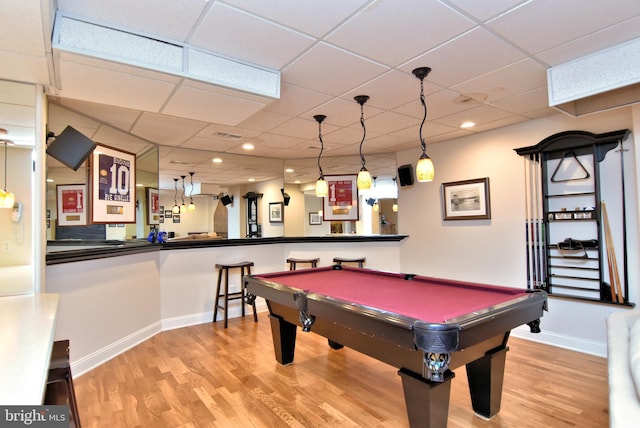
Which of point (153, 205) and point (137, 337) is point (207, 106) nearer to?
point (153, 205)

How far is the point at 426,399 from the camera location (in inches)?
69.6

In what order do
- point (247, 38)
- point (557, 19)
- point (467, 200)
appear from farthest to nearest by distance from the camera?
point (467, 200)
point (247, 38)
point (557, 19)

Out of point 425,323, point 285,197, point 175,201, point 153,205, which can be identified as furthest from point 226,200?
point 425,323

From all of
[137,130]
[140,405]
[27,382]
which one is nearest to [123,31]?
[27,382]

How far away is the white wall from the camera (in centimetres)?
333

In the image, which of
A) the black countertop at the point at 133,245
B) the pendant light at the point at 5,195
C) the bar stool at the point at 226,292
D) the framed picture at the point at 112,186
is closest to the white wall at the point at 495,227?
the black countertop at the point at 133,245

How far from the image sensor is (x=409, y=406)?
1.85 m

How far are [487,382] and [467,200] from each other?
2617 mm

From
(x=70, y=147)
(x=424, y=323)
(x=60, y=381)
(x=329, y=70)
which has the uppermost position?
(x=329, y=70)

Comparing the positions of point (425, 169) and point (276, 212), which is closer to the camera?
point (425, 169)

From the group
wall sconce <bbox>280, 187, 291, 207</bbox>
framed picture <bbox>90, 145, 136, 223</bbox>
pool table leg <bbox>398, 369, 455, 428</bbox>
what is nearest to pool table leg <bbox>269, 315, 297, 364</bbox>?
pool table leg <bbox>398, 369, 455, 428</bbox>

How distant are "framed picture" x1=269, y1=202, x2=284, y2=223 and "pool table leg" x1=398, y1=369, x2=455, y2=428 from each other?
414 cm

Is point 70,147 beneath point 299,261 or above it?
above

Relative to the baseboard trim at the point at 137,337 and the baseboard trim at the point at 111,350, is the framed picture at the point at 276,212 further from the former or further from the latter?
the baseboard trim at the point at 111,350
